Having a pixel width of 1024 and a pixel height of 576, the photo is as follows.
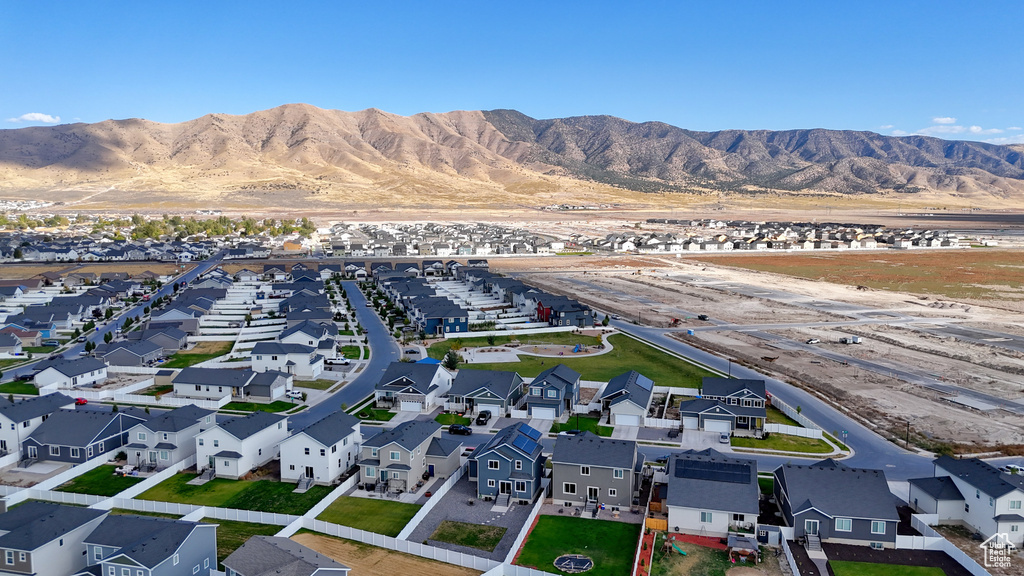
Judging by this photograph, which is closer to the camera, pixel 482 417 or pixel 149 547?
pixel 149 547

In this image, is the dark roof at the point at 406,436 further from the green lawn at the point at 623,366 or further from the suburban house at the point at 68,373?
the suburban house at the point at 68,373

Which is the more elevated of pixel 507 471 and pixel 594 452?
pixel 594 452

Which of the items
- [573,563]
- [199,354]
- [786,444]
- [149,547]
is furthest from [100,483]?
[786,444]

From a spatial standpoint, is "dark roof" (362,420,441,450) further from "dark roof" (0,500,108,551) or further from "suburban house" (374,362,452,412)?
"dark roof" (0,500,108,551)

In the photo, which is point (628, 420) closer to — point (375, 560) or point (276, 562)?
point (375, 560)

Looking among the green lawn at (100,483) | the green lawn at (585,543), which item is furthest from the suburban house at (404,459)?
the green lawn at (100,483)

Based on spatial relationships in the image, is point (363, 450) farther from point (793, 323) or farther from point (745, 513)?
point (793, 323)
